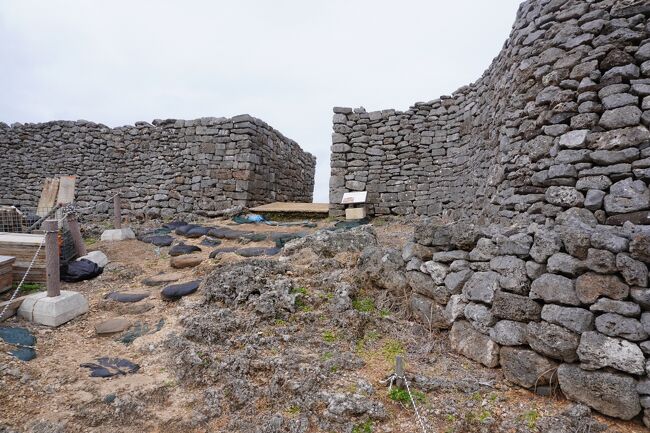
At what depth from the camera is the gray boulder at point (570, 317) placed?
2.58 metres

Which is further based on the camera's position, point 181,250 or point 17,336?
point 181,250

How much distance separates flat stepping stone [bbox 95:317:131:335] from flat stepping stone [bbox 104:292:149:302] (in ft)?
2.01

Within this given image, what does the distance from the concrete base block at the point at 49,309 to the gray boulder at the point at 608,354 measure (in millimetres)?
5217

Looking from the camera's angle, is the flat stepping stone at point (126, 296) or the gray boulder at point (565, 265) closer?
the gray boulder at point (565, 265)

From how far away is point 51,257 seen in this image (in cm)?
409

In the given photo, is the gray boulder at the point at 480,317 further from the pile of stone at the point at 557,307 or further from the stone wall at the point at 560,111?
the stone wall at the point at 560,111

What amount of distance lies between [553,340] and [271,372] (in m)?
2.34

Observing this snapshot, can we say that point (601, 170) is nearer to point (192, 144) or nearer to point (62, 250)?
point (62, 250)

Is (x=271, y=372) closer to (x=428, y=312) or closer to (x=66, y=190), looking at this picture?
(x=428, y=312)

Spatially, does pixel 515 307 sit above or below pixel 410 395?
above

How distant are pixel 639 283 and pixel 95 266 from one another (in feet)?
22.3

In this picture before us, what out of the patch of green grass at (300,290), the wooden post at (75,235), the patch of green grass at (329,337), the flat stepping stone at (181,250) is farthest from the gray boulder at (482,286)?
the wooden post at (75,235)

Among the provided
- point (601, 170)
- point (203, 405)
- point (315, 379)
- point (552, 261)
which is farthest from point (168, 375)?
point (601, 170)

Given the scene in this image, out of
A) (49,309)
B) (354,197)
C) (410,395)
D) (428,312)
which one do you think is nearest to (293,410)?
(410,395)
